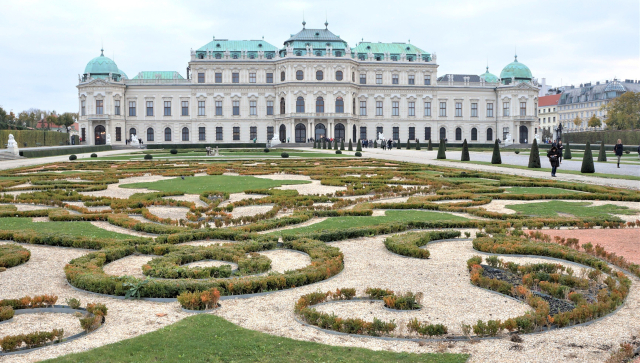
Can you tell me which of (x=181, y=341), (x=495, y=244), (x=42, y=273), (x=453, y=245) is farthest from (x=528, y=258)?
(x=42, y=273)


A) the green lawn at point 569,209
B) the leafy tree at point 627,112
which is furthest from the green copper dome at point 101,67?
the green lawn at point 569,209

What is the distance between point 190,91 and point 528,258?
6965 cm

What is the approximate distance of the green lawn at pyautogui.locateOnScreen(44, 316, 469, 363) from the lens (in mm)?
4430

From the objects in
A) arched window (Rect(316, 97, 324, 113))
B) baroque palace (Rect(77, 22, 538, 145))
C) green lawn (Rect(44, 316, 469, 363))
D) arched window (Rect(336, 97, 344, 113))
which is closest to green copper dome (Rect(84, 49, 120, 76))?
baroque palace (Rect(77, 22, 538, 145))

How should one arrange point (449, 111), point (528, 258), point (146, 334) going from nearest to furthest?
point (146, 334)
point (528, 258)
point (449, 111)

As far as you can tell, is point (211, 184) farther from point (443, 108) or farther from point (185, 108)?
point (443, 108)

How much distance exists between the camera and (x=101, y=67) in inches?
2844

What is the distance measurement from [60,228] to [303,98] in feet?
204

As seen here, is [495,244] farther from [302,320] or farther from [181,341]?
[181,341]

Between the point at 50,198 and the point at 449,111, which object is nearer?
the point at 50,198

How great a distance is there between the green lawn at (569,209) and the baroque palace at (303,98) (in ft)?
192

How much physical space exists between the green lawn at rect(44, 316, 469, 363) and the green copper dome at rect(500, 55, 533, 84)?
256 feet

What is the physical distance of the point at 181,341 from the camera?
4.75m

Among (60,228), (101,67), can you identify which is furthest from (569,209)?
(101,67)
